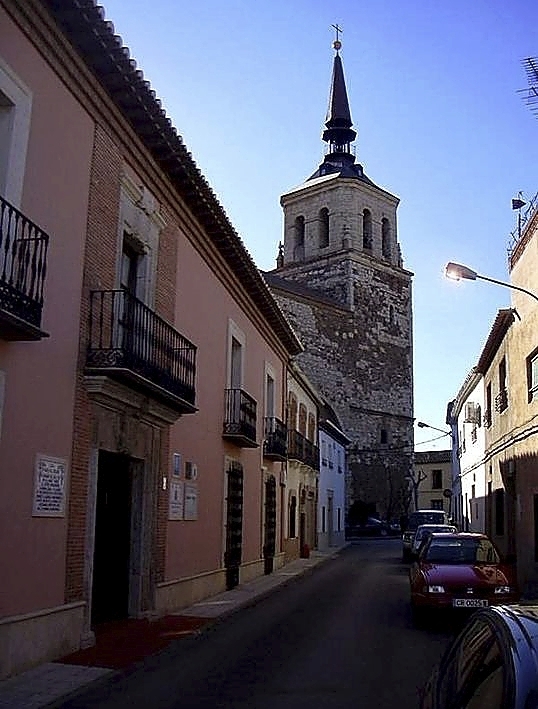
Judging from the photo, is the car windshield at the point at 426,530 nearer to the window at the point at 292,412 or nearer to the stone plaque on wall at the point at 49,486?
the window at the point at 292,412

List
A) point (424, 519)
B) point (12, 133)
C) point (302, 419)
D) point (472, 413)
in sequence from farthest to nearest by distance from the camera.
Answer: point (424, 519) → point (302, 419) → point (472, 413) → point (12, 133)

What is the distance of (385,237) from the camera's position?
53438 mm

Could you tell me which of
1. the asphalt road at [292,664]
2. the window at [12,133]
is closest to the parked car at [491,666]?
the asphalt road at [292,664]

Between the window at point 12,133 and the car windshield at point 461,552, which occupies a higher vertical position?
the window at point 12,133

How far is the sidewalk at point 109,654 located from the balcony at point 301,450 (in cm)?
946

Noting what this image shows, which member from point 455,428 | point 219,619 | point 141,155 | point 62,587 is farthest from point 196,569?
point 455,428

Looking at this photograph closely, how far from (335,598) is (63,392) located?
29.2 ft

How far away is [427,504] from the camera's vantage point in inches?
2938

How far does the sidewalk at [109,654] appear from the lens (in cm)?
688

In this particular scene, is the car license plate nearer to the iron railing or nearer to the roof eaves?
the iron railing

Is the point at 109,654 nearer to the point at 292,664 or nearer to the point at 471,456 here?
the point at 292,664

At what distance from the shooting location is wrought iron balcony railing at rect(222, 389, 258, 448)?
16062 millimetres

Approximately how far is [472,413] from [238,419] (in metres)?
12.4

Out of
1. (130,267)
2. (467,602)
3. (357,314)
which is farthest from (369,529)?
(130,267)
